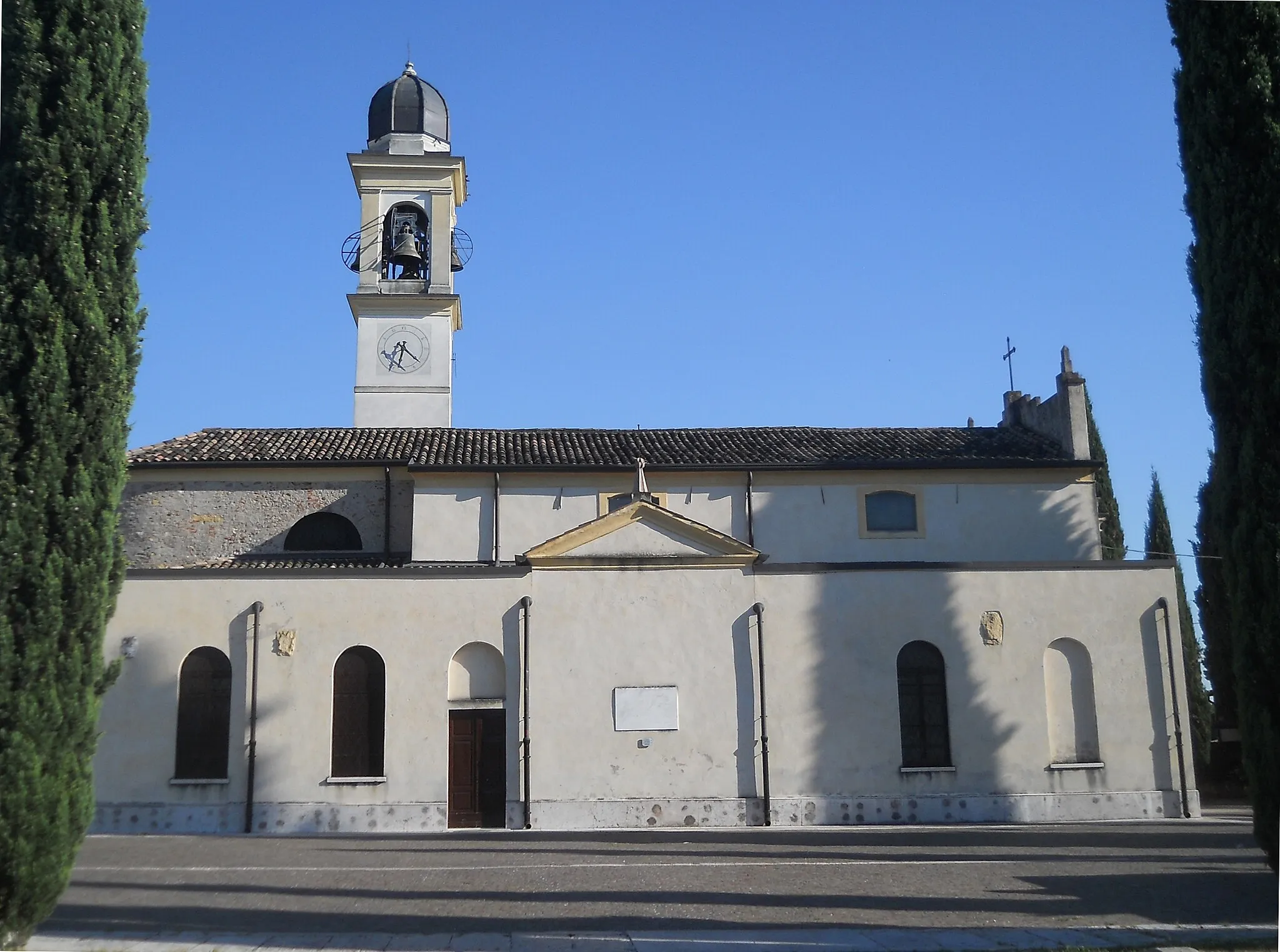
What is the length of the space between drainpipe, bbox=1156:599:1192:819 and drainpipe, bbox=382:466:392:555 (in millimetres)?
15837

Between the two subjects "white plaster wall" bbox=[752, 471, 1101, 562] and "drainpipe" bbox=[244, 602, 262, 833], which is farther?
"white plaster wall" bbox=[752, 471, 1101, 562]

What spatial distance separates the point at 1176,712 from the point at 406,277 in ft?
86.0

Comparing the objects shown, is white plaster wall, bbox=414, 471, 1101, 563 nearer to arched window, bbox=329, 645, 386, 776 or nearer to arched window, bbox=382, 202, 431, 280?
arched window, bbox=329, 645, 386, 776

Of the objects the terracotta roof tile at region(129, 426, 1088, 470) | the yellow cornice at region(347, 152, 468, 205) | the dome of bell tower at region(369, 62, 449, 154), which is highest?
the dome of bell tower at region(369, 62, 449, 154)

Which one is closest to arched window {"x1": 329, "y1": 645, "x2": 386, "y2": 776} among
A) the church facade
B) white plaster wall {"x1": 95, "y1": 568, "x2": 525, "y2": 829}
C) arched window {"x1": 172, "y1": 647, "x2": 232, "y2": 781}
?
the church facade

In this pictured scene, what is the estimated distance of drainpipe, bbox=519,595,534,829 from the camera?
19.8 m

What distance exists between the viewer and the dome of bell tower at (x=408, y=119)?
37.6m

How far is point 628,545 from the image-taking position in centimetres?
2114

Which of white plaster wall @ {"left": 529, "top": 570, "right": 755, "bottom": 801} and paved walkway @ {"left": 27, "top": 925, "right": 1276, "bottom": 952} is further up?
white plaster wall @ {"left": 529, "top": 570, "right": 755, "bottom": 801}

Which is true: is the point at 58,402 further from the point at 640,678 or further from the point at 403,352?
the point at 403,352

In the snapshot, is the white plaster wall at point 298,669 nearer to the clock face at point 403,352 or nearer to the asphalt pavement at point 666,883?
the asphalt pavement at point 666,883

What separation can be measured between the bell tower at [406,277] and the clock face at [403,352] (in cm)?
2

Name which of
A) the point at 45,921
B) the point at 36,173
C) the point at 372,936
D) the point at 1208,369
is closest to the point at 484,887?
the point at 372,936

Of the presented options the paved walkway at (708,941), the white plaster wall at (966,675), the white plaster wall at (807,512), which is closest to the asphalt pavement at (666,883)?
the paved walkway at (708,941)
